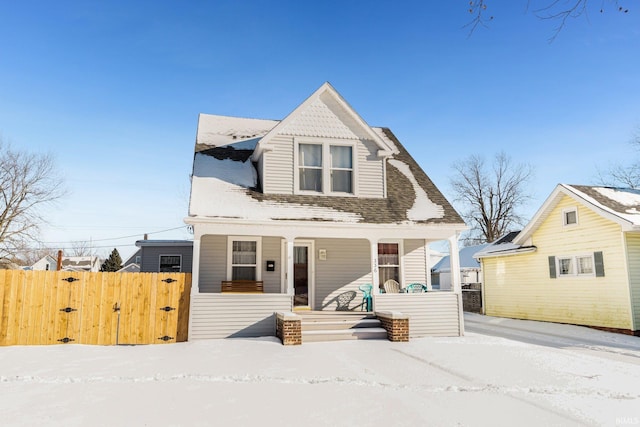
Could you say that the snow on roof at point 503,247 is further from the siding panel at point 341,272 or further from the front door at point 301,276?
the front door at point 301,276

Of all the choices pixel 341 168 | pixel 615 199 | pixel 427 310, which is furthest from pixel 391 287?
pixel 615 199

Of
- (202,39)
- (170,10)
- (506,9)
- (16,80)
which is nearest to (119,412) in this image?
(506,9)

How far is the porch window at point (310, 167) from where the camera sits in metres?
12.9

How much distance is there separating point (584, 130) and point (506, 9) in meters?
14.6

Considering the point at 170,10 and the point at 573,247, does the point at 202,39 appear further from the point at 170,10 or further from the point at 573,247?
the point at 573,247

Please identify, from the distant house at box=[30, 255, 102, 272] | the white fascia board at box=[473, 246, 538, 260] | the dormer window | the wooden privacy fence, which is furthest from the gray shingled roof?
the distant house at box=[30, 255, 102, 272]

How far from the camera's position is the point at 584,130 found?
1641 centimetres

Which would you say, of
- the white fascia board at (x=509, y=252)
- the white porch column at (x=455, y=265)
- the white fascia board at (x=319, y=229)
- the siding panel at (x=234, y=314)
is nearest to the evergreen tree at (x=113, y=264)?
the siding panel at (x=234, y=314)

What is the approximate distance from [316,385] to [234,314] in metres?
4.91

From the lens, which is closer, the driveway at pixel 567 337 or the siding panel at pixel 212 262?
the driveway at pixel 567 337

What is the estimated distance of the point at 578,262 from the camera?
50.2ft

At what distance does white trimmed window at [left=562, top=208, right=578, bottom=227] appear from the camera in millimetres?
15391

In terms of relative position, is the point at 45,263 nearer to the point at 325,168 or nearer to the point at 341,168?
the point at 325,168

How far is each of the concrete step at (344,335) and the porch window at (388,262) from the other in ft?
10.1
